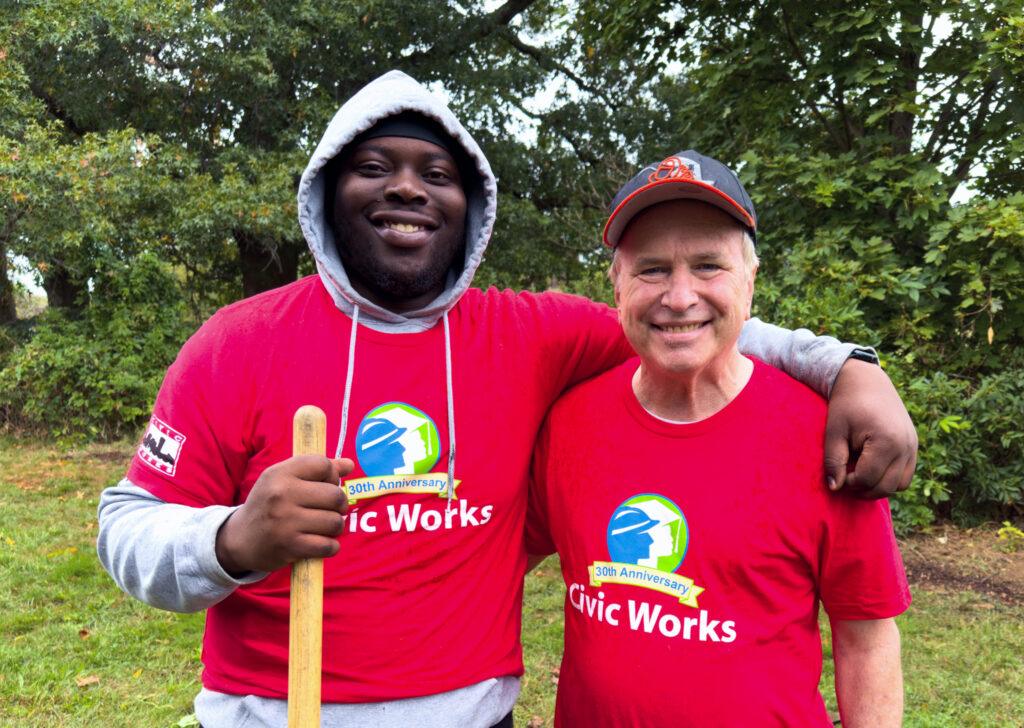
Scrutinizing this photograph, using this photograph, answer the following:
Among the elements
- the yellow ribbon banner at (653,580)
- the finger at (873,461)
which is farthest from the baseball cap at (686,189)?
the yellow ribbon banner at (653,580)

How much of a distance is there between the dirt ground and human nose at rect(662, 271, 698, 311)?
517cm

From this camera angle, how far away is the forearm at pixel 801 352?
7.11 ft

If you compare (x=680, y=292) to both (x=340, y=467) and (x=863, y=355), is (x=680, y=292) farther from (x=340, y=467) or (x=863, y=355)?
(x=340, y=467)

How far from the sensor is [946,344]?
7297 mm

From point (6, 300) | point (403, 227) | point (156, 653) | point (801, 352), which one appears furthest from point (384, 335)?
point (6, 300)

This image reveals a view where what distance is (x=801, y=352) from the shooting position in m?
2.30

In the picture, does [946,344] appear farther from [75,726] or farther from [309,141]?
[309,141]

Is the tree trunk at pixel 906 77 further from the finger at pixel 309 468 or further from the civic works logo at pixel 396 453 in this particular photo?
the finger at pixel 309 468

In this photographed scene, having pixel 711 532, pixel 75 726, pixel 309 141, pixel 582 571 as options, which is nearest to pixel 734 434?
pixel 711 532

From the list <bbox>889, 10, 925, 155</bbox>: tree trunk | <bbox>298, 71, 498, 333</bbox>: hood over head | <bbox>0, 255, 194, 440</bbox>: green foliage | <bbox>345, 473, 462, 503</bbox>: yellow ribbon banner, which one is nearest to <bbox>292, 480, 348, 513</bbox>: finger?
<bbox>345, 473, 462, 503</bbox>: yellow ribbon banner

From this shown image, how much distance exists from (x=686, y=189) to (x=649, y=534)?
0.88 metres

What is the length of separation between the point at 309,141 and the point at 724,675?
11703 millimetres

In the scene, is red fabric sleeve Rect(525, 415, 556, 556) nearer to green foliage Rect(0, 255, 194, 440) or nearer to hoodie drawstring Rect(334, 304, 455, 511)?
hoodie drawstring Rect(334, 304, 455, 511)

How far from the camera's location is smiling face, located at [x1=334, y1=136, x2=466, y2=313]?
7.23 ft
